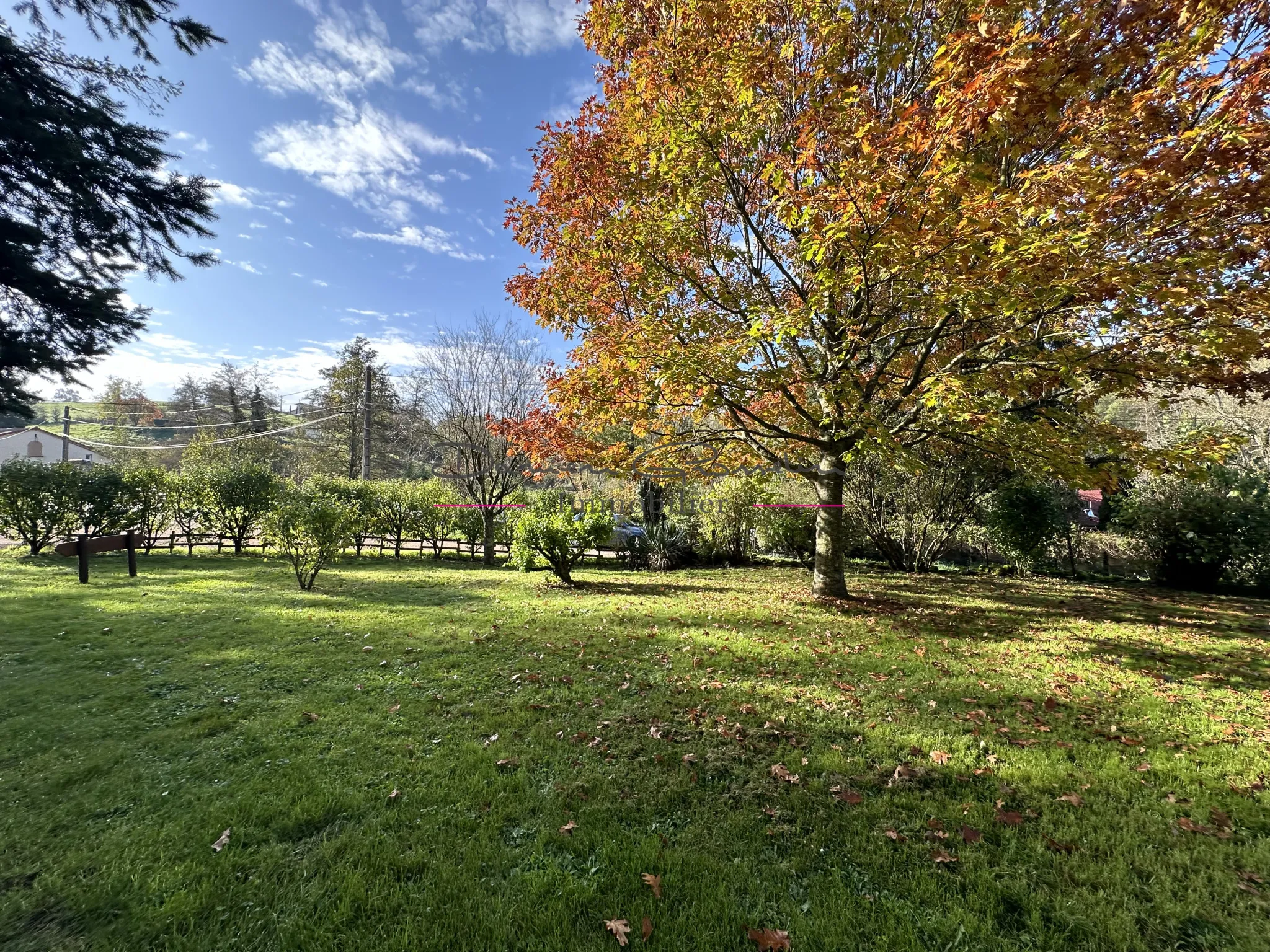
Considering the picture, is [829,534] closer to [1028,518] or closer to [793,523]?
[793,523]

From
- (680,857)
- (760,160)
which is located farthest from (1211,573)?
(680,857)

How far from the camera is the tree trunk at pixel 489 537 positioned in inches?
588

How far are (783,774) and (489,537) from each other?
1287 cm

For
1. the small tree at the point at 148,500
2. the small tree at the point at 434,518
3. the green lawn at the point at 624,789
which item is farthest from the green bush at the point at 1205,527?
the small tree at the point at 148,500

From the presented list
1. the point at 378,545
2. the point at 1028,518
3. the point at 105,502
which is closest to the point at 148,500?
the point at 105,502

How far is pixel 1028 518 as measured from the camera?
11812 mm

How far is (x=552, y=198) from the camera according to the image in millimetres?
7836

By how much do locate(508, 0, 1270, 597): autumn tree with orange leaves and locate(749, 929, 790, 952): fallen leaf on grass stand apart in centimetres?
507

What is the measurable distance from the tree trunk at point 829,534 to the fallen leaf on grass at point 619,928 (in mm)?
6873

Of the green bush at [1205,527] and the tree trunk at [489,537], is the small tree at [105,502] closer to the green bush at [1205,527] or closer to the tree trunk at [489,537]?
the tree trunk at [489,537]

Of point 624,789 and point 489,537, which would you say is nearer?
point 624,789

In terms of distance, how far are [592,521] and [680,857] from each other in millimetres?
7915

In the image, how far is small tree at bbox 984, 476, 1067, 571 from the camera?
11734mm

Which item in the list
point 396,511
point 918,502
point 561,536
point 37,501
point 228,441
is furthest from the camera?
point 228,441
